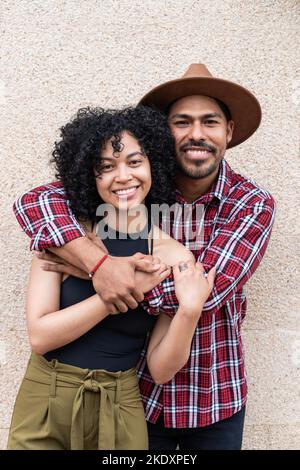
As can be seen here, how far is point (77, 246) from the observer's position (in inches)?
74.8

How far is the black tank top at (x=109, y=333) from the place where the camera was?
6.41ft

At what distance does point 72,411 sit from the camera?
1880mm

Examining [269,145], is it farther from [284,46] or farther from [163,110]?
[163,110]

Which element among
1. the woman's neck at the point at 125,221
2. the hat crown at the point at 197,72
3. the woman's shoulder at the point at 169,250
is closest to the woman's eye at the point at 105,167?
the woman's neck at the point at 125,221

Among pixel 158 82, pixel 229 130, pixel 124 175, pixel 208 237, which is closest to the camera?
pixel 124 175

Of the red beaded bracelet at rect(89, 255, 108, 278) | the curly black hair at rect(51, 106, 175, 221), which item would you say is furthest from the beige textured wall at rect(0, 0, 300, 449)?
the red beaded bracelet at rect(89, 255, 108, 278)

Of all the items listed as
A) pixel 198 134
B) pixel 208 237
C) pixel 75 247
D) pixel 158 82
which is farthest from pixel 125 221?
pixel 158 82

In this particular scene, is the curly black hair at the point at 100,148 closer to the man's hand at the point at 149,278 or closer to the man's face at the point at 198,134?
the man's face at the point at 198,134

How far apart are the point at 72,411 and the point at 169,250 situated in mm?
686

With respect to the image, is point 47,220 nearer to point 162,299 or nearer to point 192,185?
point 162,299

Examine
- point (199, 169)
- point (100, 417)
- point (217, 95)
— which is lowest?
point (100, 417)

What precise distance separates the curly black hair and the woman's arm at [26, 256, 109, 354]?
346 millimetres

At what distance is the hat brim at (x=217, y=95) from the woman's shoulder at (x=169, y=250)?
0.65 meters

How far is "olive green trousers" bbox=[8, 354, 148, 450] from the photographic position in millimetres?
1875
